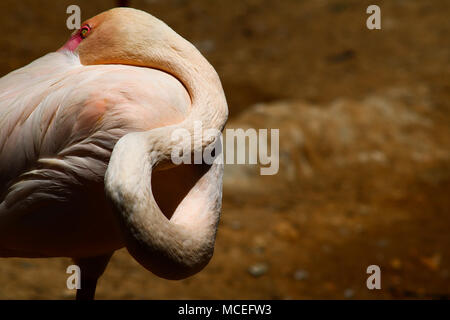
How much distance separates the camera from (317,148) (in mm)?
4191

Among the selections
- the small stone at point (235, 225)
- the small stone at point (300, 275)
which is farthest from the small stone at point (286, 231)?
the small stone at point (300, 275)

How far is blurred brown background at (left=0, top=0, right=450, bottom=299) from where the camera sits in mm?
3143

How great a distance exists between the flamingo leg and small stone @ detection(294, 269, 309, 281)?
134 cm

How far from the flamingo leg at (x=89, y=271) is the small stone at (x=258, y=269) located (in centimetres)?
121

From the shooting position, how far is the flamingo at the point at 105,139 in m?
1.58

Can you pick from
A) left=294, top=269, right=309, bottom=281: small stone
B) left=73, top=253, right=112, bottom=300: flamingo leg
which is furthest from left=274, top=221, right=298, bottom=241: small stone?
left=73, top=253, right=112, bottom=300: flamingo leg

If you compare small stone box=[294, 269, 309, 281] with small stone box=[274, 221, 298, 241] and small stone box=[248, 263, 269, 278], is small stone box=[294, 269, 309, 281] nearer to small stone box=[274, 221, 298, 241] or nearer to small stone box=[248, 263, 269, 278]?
small stone box=[248, 263, 269, 278]

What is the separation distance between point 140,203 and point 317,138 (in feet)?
9.59

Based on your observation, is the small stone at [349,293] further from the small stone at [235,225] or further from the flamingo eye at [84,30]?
the flamingo eye at [84,30]

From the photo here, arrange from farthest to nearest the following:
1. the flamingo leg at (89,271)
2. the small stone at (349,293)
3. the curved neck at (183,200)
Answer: the small stone at (349,293), the flamingo leg at (89,271), the curved neck at (183,200)

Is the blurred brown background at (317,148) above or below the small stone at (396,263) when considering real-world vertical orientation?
above

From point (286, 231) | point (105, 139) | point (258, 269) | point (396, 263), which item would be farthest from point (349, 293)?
point (105, 139)

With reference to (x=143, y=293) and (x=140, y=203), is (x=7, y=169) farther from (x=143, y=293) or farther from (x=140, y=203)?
(x=143, y=293)

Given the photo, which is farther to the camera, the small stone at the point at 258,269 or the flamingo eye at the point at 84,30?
the small stone at the point at 258,269
